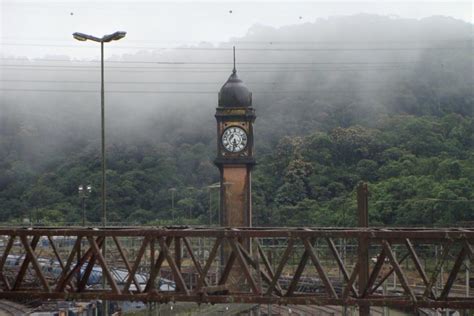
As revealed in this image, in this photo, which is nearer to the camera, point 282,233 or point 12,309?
point 282,233

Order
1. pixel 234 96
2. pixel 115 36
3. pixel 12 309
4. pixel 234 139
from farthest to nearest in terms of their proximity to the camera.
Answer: pixel 12 309 → pixel 234 96 → pixel 234 139 → pixel 115 36

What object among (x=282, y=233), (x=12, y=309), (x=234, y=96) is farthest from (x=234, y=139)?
(x=282, y=233)

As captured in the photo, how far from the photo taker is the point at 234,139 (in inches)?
1699

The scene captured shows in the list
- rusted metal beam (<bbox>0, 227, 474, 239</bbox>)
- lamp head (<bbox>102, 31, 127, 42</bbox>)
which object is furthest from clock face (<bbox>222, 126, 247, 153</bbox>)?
rusted metal beam (<bbox>0, 227, 474, 239</bbox>)

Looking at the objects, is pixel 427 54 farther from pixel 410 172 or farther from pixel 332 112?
pixel 410 172

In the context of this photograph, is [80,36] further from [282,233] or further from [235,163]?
[282,233]

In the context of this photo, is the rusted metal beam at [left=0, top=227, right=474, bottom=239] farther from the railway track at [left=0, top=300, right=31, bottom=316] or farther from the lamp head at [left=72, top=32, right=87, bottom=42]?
the railway track at [left=0, top=300, right=31, bottom=316]

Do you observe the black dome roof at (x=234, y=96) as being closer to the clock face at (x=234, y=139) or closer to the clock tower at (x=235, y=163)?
the clock tower at (x=235, y=163)

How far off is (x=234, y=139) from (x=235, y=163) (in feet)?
4.00

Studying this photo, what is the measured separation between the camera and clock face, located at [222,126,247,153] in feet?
141

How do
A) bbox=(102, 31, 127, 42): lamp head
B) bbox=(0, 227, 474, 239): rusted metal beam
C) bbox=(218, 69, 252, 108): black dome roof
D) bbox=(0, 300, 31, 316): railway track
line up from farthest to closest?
bbox=(0, 300, 31, 316): railway track
bbox=(218, 69, 252, 108): black dome roof
bbox=(102, 31, 127, 42): lamp head
bbox=(0, 227, 474, 239): rusted metal beam

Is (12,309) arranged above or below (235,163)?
below

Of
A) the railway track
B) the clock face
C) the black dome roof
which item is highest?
the black dome roof

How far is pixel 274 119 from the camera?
106938mm
